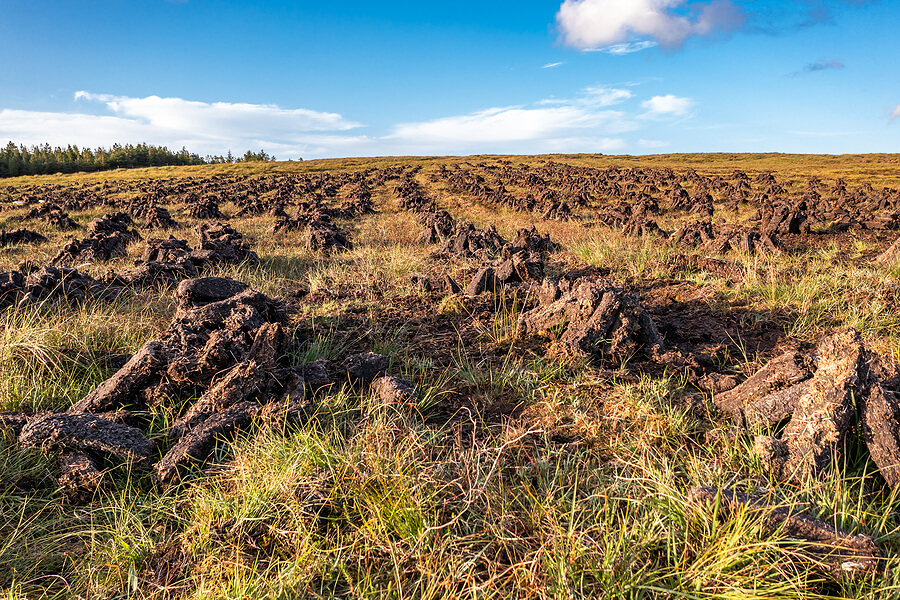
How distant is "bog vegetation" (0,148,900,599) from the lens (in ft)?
6.54

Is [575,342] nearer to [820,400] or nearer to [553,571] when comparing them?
[820,400]

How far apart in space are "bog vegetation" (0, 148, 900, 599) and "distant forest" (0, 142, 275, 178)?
7944 cm

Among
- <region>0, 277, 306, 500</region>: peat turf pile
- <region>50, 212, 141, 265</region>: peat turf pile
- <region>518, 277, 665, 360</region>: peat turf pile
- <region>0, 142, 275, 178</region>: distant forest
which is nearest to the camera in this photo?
<region>0, 277, 306, 500</region>: peat turf pile

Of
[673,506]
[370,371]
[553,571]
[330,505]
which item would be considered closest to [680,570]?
[673,506]

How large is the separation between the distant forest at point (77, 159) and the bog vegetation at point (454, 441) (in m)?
79.4

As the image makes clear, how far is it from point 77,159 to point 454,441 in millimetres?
90414

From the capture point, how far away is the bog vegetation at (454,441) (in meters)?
1.99

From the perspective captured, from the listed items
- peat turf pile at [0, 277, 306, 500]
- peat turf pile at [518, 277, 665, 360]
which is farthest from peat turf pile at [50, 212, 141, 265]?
peat turf pile at [518, 277, 665, 360]

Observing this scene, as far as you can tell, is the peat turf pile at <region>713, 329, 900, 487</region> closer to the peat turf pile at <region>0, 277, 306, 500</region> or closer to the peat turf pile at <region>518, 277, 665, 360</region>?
the peat turf pile at <region>518, 277, 665, 360</region>

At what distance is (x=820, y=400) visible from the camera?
2.55m

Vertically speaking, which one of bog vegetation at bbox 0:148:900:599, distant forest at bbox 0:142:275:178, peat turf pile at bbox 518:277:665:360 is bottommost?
bog vegetation at bbox 0:148:900:599

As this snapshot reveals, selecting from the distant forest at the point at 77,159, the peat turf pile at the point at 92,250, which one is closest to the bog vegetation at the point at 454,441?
the peat turf pile at the point at 92,250

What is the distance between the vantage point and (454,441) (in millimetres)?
3000

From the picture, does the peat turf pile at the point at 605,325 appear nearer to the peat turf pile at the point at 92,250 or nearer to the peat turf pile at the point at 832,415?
the peat turf pile at the point at 832,415
